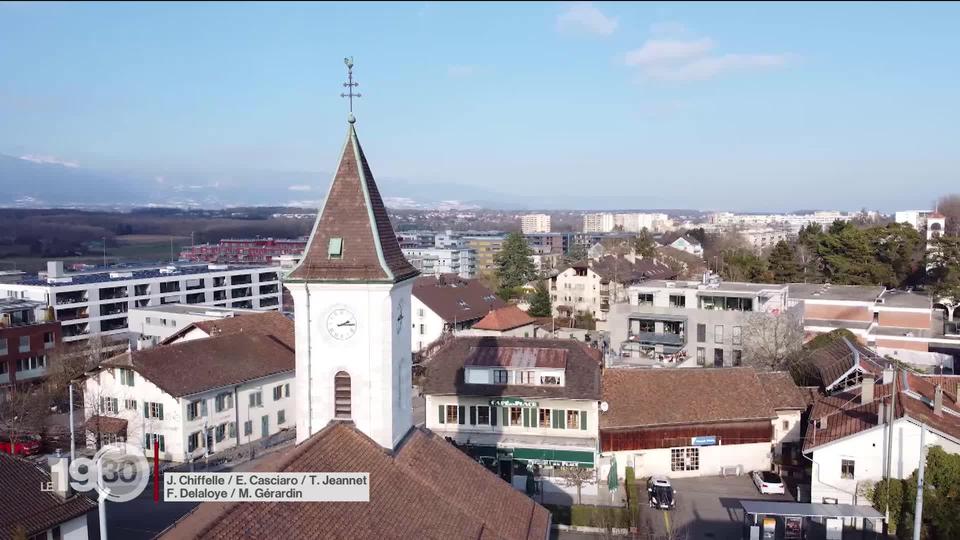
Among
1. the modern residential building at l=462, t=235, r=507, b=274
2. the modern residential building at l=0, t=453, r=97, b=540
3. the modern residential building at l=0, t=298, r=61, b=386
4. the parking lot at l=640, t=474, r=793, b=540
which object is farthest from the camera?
the modern residential building at l=462, t=235, r=507, b=274

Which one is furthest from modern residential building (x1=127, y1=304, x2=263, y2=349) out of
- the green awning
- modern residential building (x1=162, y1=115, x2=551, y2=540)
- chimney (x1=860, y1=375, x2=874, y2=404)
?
modern residential building (x1=162, y1=115, x2=551, y2=540)

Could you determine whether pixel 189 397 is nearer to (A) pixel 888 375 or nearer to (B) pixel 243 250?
(A) pixel 888 375

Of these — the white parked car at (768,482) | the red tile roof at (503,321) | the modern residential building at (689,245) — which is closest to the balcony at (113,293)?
the red tile roof at (503,321)

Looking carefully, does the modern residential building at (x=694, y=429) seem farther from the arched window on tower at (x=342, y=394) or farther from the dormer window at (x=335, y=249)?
the dormer window at (x=335, y=249)

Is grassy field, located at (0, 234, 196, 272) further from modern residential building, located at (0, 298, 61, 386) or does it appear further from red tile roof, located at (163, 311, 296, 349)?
red tile roof, located at (163, 311, 296, 349)

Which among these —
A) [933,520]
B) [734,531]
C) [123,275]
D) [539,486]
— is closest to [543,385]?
[539,486]

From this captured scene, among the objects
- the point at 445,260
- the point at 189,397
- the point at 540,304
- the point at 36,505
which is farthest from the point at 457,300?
the point at 445,260
